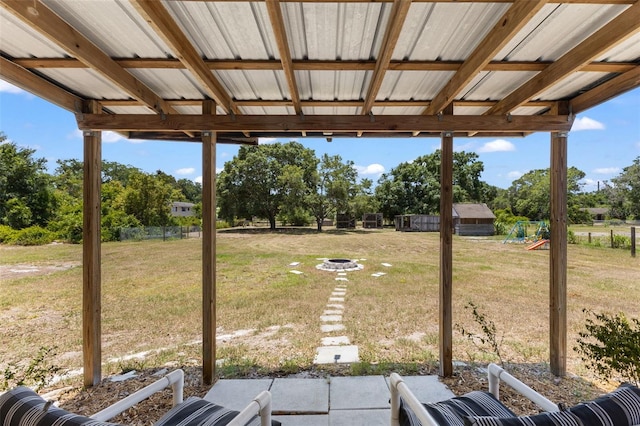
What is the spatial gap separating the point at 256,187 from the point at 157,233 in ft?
20.8

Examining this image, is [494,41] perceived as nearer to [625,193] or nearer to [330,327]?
[330,327]

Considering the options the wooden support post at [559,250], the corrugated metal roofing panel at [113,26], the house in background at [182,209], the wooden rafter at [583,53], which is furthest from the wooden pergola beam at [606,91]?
the house in background at [182,209]

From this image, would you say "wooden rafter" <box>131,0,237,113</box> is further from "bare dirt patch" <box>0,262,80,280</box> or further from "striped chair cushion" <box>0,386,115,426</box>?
"bare dirt patch" <box>0,262,80,280</box>

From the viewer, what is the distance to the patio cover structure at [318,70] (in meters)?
1.39

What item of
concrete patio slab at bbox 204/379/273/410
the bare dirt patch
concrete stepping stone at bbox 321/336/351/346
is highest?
concrete patio slab at bbox 204/379/273/410

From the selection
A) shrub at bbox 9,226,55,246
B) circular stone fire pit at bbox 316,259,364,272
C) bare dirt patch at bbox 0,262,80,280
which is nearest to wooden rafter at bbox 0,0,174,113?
circular stone fire pit at bbox 316,259,364,272

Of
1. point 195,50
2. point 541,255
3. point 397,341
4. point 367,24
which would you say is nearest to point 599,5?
point 367,24

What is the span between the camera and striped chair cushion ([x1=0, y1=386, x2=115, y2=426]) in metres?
0.91

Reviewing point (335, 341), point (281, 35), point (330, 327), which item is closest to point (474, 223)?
point (330, 327)

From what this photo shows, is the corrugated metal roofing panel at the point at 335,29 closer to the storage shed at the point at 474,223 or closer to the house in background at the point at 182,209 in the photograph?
the storage shed at the point at 474,223

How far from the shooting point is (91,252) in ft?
7.70

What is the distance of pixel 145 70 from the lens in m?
1.96

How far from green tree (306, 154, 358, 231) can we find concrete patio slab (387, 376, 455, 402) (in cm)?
1643

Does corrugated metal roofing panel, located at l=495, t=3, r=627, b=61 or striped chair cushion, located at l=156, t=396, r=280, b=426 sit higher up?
corrugated metal roofing panel, located at l=495, t=3, r=627, b=61
